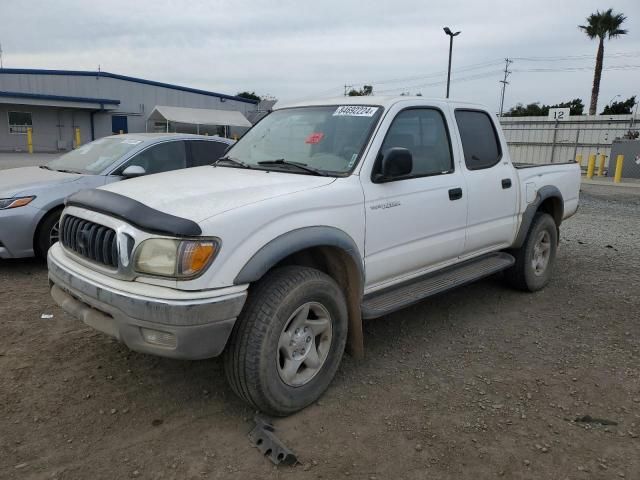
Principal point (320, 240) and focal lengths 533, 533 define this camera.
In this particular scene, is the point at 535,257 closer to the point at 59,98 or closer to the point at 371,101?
the point at 371,101

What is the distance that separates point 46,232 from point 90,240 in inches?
126

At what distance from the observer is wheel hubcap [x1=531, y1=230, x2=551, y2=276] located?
555 cm

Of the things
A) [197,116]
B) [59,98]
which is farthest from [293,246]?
[197,116]

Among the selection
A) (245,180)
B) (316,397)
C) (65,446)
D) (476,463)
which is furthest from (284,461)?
(245,180)

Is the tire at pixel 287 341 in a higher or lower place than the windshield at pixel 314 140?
lower

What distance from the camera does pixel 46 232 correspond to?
5.77m

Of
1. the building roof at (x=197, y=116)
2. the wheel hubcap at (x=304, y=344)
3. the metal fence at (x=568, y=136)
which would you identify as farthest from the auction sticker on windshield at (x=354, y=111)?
the building roof at (x=197, y=116)

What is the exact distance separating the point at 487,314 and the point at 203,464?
10.4 feet

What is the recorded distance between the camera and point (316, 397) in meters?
3.29

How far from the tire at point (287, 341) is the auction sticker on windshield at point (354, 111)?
1.34 meters

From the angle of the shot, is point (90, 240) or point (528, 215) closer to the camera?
point (90, 240)

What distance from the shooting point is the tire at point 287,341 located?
288 centimetres

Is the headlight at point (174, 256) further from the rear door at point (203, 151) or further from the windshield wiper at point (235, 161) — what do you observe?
the rear door at point (203, 151)

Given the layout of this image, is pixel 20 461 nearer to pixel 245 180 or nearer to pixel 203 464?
pixel 203 464
